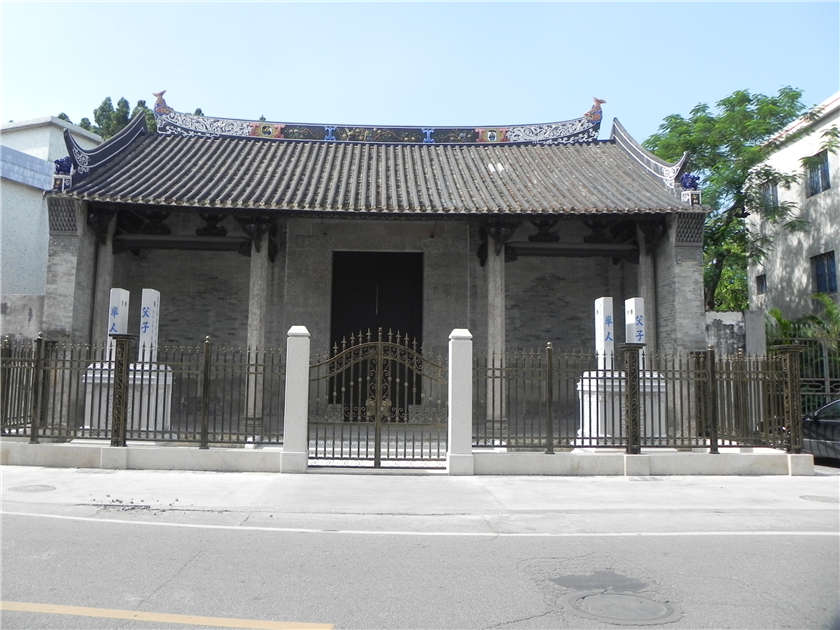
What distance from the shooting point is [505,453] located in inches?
395

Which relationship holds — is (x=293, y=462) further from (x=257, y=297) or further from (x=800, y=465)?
(x=800, y=465)

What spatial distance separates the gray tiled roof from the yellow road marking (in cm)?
1016

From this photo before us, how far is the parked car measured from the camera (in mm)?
11406

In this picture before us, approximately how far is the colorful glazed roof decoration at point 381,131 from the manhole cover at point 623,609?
16224 millimetres

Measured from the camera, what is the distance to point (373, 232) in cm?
1653

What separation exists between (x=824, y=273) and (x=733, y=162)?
17.0 feet

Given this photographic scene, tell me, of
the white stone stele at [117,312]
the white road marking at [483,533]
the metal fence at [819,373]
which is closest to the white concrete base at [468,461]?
the white stone stele at [117,312]

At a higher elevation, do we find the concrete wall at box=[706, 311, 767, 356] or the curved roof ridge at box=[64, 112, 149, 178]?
the curved roof ridge at box=[64, 112, 149, 178]

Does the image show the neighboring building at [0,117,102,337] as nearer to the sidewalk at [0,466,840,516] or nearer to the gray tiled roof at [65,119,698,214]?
the gray tiled roof at [65,119,698,214]

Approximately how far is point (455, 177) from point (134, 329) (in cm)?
933

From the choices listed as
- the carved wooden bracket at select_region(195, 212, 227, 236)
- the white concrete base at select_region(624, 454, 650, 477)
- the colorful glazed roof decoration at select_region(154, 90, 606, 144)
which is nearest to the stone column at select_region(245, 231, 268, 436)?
the carved wooden bracket at select_region(195, 212, 227, 236)

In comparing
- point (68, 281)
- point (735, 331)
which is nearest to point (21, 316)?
point (68, 281)

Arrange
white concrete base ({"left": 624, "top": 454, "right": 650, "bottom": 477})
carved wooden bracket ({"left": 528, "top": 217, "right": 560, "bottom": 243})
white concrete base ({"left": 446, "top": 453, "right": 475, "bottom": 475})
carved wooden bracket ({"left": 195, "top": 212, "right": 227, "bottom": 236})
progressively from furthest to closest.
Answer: carved wooden bracket ({"left": 195, "top": 212, "right": 227, "bottom": 236}) < carved wooden bracket ({"left": 528, "top": 217, "right": 560, "bottom": 243}) < white concrete base ({"left": 624, "top": 454, "right": 650, "bottom": 477}) < white concrete base ({"left": 446, "top": 453, "right": 475, "bottom": 475})

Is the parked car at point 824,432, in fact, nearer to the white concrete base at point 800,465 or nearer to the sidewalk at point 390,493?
the white concrete base at point 800,465
